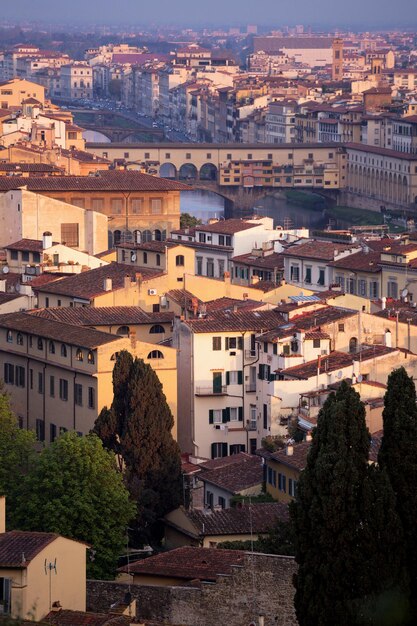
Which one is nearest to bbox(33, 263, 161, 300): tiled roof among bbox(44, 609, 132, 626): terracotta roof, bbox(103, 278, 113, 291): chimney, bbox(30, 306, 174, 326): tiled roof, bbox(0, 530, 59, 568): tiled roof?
bbox(103, 278, 113, 291): chimney

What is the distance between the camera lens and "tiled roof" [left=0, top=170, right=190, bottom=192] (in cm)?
3950

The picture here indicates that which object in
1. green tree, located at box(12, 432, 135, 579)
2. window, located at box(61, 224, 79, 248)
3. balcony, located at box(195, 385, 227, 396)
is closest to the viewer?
green tree, located at box(12, 432, 135, 579)

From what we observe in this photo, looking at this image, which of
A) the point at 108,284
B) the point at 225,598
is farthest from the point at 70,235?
the point at 225,598

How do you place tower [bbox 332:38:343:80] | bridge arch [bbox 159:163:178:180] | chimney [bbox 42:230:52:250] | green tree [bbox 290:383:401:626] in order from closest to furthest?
green tree [bbox 290:383:401:626] → chimney [bbox 42:230:52:250] → bridge arch [bbox 159:163:178:180] → tower [bbox 332:38:343:80]

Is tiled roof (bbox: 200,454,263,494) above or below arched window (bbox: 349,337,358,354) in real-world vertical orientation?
below

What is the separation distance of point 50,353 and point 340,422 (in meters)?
9.88

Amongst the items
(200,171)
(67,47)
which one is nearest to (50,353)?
(200,171)

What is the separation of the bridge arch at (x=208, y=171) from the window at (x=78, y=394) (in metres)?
51.2

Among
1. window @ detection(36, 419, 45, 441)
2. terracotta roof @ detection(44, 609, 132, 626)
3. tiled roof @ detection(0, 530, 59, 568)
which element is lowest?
window @ detection(36, 419, 45, 441)

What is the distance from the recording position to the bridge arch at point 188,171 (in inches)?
3029

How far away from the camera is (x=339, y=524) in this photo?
1453 cm

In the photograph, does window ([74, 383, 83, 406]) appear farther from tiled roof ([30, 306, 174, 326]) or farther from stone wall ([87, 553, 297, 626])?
stone wall ([87, 553, 297, 626])

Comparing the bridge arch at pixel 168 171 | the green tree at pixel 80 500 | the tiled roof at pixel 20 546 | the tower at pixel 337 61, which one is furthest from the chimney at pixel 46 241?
the tower at pixel 337 61

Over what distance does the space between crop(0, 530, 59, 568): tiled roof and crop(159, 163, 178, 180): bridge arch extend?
61.3m
